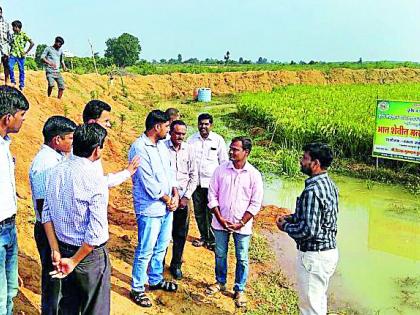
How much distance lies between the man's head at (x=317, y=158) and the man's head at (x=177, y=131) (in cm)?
163

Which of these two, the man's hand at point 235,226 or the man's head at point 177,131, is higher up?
the man's head at point 177,131

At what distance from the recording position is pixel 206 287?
4777 mm

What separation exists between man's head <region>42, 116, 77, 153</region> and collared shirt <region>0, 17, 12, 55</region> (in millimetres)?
7191

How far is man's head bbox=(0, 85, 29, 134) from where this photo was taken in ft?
9.73

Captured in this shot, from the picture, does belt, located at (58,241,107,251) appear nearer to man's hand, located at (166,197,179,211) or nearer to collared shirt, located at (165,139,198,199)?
man's hand, located at (166,197,179,211)

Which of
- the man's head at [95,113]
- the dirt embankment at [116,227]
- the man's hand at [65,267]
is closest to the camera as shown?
the man's hand at [65,267]

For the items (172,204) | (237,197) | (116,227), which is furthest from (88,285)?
(116,227)

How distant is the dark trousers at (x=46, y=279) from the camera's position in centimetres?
319

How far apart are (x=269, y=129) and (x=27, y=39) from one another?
7.93 meters

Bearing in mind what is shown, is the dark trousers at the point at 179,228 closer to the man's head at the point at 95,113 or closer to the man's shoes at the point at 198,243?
the man's shoes at the point at 198,243

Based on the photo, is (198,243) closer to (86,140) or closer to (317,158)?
(317,158)

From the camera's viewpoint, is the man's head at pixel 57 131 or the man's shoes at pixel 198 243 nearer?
the man's head at pixel 57 131

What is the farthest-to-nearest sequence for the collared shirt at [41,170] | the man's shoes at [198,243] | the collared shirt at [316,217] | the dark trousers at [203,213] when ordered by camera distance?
the man's shoes at [198,243], the dark trousers at [203,213], the collared shirt at [316,217], the collared shirt at [41,170]

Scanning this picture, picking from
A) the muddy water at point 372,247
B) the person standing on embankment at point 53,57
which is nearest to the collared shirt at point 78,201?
the muddy water at point 372,247
